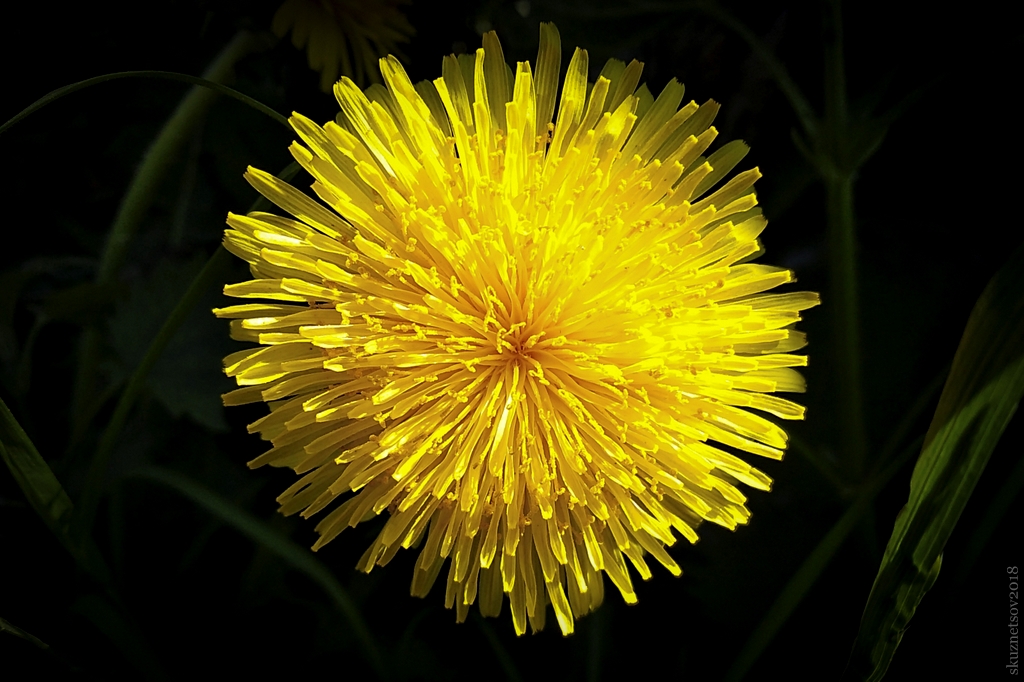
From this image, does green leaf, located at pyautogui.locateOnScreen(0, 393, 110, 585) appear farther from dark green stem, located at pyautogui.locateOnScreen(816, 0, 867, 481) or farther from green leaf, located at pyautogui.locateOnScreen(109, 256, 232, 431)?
dark green stem, located at pyautogui.locateOnScreen(816, 0, 867, 481)

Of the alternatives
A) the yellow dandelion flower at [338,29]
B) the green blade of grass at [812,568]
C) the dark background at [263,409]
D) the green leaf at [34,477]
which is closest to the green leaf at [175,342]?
the dark background at [263,409]

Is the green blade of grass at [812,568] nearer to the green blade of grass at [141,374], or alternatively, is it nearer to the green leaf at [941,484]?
the green leaf at [941,484]

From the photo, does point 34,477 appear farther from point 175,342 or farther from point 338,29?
point 338,29

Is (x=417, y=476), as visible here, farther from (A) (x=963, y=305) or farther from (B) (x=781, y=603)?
(A) (x=963, y=305)

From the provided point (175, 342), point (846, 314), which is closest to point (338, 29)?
point (175, 342)

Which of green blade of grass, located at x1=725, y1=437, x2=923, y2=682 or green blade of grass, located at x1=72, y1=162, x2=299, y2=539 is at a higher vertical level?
green blade of grass, located at x1=72, y1=162, x2=299, y2=539

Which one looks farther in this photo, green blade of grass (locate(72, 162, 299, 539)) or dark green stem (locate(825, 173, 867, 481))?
dark green stem (locate(825, 173, 867, 481))

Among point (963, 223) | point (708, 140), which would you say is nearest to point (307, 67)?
point (708, 140)

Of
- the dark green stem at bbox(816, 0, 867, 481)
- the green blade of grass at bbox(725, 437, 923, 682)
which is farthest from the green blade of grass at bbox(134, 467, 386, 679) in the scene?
the dark green stem at bbox(816, 0, 867, 481)
